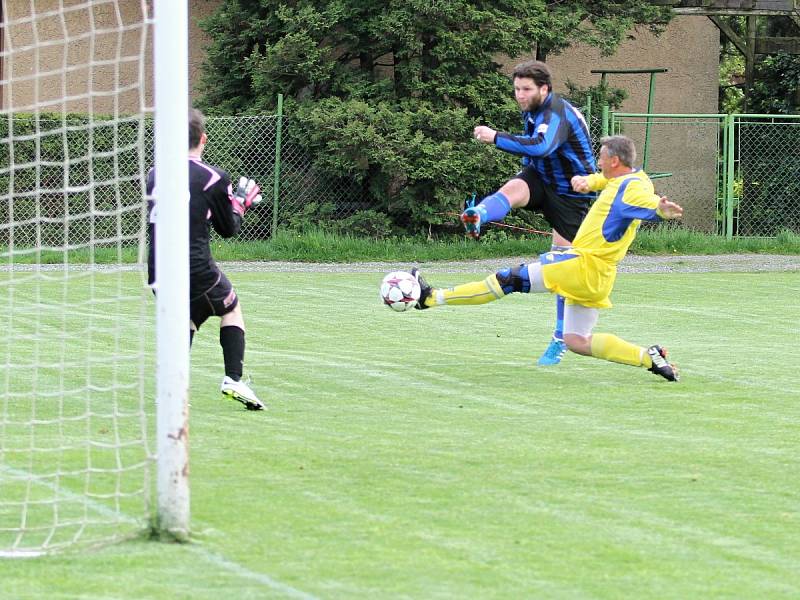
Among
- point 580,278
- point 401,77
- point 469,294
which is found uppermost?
point 401,77

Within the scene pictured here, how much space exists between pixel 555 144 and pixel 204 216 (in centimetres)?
297

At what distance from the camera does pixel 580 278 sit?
9008mm

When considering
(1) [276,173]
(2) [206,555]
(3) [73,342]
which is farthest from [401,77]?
(2) [206,555]

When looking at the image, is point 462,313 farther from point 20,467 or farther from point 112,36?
point 112,36

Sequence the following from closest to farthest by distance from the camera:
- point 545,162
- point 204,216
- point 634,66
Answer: point 204,216
point 545,162
point 634,66

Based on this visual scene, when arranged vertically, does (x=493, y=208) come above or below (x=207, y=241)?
above

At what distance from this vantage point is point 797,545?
5180 millimetres

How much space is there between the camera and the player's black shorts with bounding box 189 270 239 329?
311 inches

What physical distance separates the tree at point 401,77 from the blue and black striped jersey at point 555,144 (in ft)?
35.2

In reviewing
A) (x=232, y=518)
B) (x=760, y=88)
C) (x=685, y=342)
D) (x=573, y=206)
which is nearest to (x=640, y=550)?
(x=232, y=518)

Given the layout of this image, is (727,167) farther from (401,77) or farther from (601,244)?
(601,244)

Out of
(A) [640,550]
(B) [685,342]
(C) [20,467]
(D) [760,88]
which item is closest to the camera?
(A) [640,550]

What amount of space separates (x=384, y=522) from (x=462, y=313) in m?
8.32

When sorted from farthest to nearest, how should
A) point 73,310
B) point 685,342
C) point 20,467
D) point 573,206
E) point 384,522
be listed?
point 73,310, point 685,342, point 573,206, point 20,467, point 384,522
